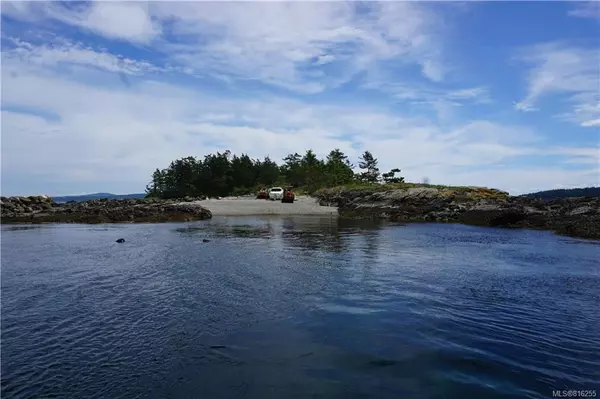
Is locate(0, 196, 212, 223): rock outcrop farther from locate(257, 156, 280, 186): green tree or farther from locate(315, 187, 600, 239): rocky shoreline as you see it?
locate(257, 156, 280, 186): green tree

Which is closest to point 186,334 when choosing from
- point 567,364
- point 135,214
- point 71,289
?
point 71,289

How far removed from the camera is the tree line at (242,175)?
10019 centimetres

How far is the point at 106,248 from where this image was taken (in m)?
22.5

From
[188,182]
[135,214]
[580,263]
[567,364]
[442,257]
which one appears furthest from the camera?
[188,182]

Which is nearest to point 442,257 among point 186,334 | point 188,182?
point 186,334

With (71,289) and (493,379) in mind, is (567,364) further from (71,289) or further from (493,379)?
(71,289)

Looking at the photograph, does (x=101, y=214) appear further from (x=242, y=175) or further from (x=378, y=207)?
(x=242, y=175)

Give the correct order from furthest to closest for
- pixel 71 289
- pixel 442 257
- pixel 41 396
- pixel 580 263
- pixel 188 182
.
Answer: pixel 188 182 → pixel 442 257 → pixel 580 263 → pixel 71 289 → pixel 41 396

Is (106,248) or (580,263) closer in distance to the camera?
(580,263)

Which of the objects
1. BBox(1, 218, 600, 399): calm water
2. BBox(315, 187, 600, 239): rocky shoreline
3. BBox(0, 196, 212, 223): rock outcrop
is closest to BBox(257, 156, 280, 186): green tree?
BBox(315, 187, 600, 239): rocky shoreline

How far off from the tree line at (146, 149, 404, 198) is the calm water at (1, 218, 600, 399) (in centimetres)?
7748

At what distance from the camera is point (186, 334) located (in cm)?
945

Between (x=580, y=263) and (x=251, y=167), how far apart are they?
104984 millimetres

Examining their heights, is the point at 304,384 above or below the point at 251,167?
below
